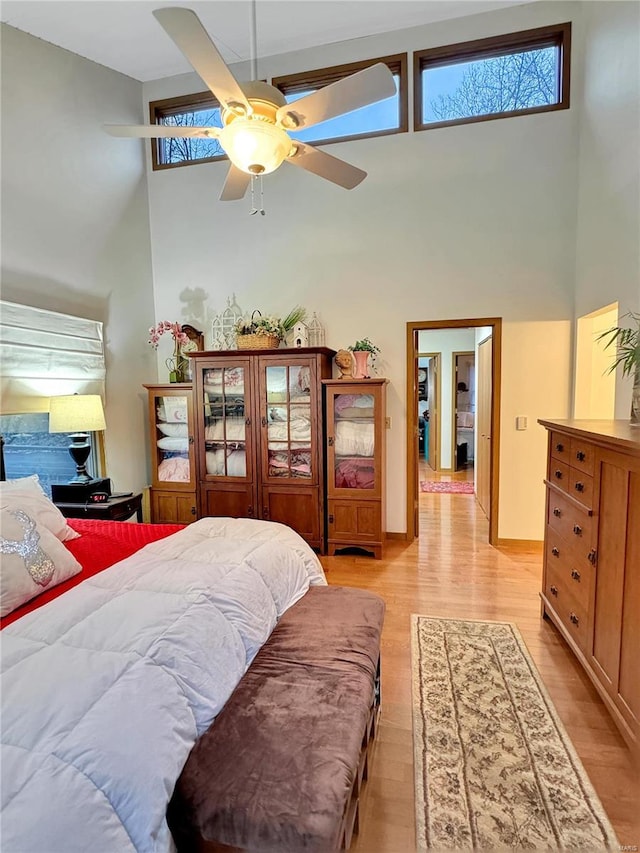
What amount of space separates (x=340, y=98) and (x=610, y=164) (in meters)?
2.25

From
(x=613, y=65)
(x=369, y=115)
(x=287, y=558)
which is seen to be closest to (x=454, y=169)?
(x=369, y=115)

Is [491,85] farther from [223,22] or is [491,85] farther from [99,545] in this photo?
[99,545]

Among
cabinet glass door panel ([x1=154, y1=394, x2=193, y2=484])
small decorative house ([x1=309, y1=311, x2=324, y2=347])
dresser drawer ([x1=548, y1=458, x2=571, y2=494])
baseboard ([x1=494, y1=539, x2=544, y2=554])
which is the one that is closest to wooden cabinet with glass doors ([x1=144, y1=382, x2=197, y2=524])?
cabinet glass door panel ([x1=154, y1=394, x2=193, y2=484])

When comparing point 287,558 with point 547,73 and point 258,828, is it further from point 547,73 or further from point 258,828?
point 547,73

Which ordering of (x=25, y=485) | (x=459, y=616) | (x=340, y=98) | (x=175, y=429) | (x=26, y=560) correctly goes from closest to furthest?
(x=26, y=560)
(x=340, y=98)
(x=25, y=485)
(x=459, y=616)
(x=175, y=429)

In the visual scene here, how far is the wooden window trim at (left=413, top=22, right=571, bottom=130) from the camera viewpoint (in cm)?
359

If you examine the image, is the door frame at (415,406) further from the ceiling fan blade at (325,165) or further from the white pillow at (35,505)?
the white pillow at (35,505)

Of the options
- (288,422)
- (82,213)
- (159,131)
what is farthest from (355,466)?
(82,213)

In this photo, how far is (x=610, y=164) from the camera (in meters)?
3.04

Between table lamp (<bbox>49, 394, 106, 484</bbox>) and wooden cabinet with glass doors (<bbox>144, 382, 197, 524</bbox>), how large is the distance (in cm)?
93

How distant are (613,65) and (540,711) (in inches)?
156

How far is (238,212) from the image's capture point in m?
4.37

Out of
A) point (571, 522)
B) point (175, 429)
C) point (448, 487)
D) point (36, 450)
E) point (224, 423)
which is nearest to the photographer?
point (571, 522)

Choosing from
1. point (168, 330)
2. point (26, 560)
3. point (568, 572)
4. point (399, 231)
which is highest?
point (399, 231)
